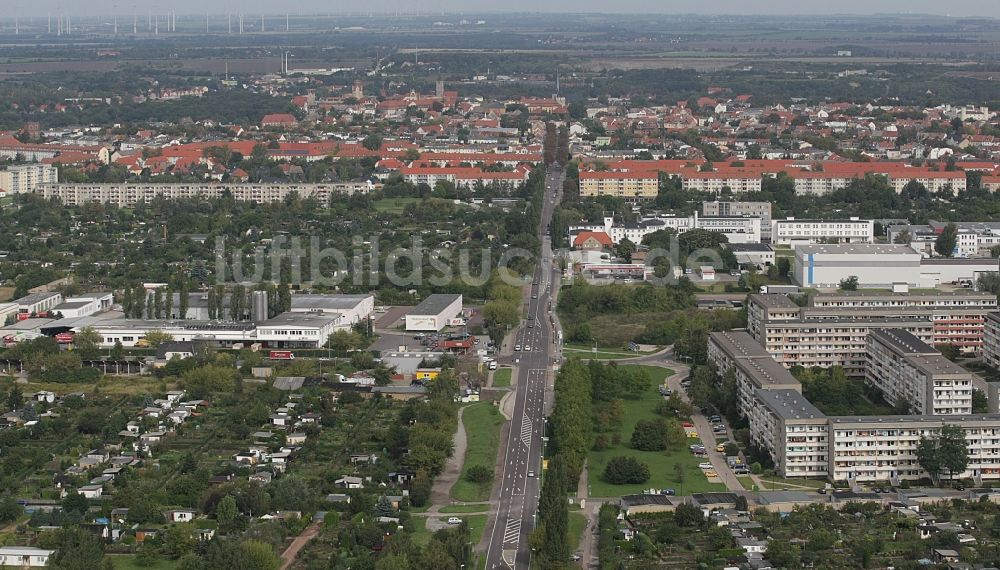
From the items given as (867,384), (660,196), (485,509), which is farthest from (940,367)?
(660,196)

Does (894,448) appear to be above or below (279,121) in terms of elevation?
below

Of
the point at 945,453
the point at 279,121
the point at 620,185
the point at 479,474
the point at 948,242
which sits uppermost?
the point at 279,121

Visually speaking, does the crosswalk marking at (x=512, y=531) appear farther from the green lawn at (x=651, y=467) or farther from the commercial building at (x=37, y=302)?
the commercial building at (x=37, y=302)

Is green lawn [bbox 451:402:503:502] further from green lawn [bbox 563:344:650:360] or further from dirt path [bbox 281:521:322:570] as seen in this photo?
green lawn [bbox 563:344:650:360]

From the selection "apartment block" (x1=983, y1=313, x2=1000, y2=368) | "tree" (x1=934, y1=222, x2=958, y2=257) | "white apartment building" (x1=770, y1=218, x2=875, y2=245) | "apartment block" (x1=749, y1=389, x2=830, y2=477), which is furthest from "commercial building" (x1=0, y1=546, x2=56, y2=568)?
"white apartment building" (x1=770, y1=218, x2=875, y2=245)

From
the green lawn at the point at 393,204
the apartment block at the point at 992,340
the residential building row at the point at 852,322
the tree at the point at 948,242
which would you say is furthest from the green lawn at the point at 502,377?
the green lawn at the point at 393,204

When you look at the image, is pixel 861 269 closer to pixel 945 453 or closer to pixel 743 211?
pixel 743 211

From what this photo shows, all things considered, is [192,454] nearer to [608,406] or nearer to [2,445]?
[2,445]

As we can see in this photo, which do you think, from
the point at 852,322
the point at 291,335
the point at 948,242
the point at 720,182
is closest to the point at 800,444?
the point at 852,322
